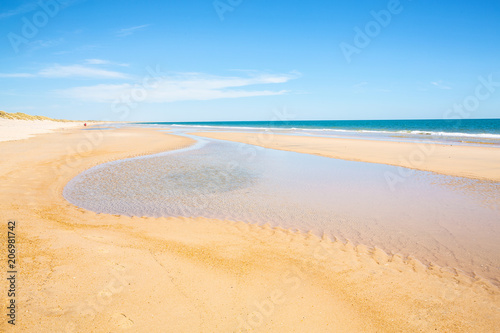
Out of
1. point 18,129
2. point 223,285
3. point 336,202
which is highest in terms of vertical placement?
point 18,129

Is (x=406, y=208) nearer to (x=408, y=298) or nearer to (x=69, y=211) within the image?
(x=408, y=298)

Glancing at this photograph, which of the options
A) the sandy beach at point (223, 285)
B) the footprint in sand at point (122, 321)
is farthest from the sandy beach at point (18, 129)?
the footprint in sand at point (122, 321)

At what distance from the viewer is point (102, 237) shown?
6.12 metres

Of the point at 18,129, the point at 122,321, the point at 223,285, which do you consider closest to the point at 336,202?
the point at 223,285

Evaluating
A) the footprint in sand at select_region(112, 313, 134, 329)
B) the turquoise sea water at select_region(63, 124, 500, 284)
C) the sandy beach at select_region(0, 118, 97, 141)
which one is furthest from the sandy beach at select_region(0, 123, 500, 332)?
the sandy beach at select_region(0, 118, 97, 141)

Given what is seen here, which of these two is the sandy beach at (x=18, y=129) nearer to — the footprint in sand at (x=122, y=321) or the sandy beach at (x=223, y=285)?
the sandy beach at (x=223, y=285)

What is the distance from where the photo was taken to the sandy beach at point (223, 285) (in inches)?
147

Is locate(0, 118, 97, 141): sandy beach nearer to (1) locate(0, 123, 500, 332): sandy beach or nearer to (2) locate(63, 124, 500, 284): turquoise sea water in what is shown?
(2) locate(63, 124, 500, 284): turquoise sea water

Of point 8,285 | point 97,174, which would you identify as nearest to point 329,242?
point 8,285

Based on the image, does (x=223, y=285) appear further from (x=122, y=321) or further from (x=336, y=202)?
(x=336, y=202)

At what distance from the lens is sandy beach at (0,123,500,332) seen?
3746 mm

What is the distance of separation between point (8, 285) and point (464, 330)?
674 cm

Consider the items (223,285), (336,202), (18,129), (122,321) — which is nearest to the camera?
(122,321)

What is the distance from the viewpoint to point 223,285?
4504 mm
